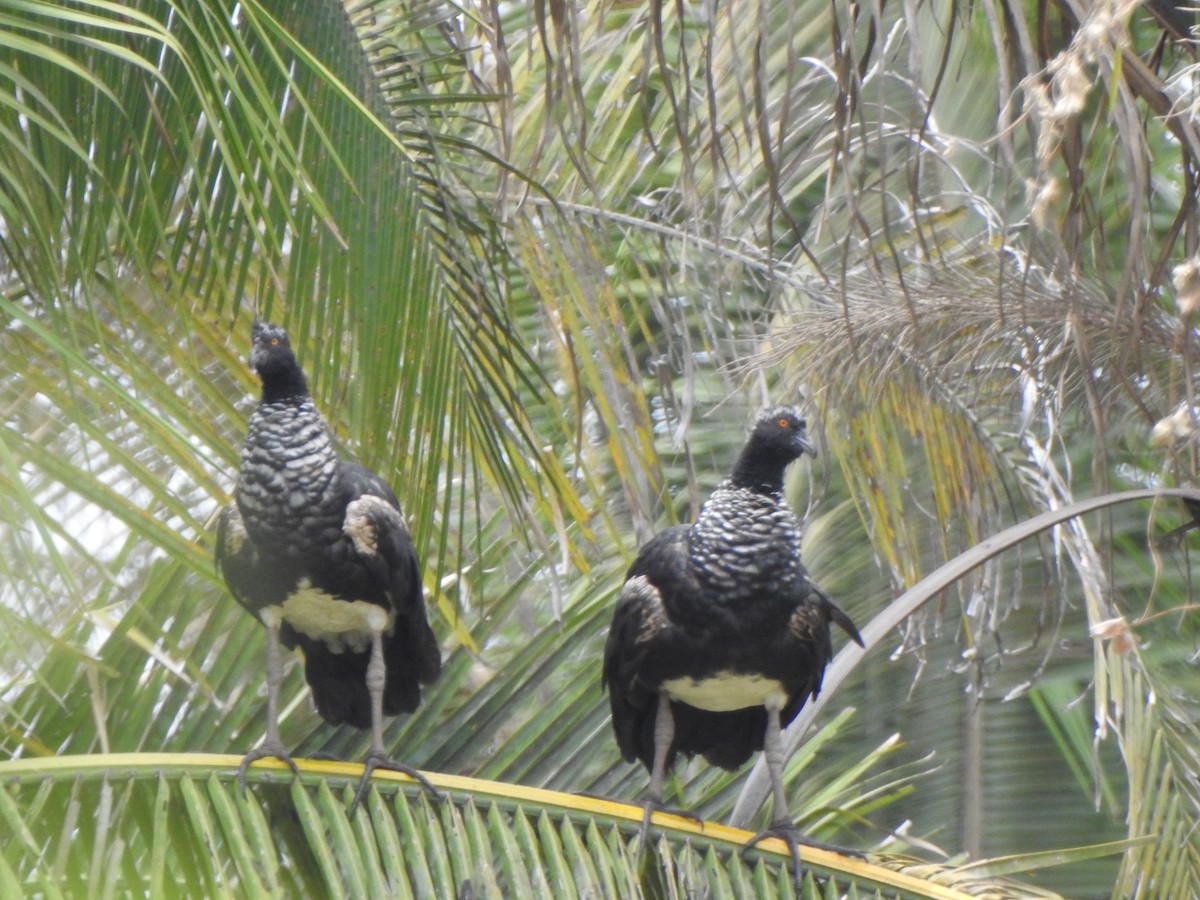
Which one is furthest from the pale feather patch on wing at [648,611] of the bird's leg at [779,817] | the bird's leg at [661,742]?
the bird's leg at [779,817]

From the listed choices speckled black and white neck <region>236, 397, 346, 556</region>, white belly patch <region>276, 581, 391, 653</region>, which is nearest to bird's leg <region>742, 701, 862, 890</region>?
white belly patch <region>276, 581, 391, 653</region>

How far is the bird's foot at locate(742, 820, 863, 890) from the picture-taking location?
9.26 feet

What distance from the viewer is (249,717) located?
3510 mm

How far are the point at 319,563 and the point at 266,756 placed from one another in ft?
1.77

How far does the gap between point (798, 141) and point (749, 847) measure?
3.39 metres

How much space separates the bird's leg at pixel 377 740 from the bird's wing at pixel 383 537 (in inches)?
4.9

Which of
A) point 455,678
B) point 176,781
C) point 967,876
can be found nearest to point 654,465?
point 455,678

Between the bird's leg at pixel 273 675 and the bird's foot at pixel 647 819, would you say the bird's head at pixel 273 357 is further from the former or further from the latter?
the bird's foot at pixel 647 819

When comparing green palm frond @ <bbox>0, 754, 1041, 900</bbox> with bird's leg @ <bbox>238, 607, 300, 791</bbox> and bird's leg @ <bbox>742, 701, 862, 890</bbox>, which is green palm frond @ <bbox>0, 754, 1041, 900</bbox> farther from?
bird's leg @ <bbox>238, 607, 300, 791</bbox>

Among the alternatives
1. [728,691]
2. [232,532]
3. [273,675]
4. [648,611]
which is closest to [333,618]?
[273,675]

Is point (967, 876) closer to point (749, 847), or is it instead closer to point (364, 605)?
point (749, 847)

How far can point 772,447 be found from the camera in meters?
3.36

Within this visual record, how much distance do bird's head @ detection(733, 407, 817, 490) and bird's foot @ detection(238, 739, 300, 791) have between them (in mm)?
1220

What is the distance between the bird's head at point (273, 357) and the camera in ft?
10.2
